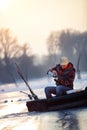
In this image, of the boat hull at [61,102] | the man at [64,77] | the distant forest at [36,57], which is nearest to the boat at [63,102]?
the boat hull at [61,102]

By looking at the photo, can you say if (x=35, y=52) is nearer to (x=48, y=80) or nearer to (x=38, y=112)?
(x=48, y=80)

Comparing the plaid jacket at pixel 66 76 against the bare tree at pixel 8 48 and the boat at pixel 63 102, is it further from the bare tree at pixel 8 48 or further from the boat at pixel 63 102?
the bare tree at pixel 8 48

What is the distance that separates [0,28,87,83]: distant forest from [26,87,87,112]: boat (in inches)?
125

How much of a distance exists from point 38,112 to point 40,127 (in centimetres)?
142

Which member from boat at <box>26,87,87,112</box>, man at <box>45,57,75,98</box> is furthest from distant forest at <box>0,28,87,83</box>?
boat at <box>26,87,87,112</box>

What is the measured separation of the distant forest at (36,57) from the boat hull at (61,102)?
3.20 metres

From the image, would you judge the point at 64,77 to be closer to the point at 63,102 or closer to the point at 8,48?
the point at 63,102

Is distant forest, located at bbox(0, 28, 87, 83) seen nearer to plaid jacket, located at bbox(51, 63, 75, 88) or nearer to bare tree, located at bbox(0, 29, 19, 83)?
bare tree, located at bbox(0, 29, 19, 83)

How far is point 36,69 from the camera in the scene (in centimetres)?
860

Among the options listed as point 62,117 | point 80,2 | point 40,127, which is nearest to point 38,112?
point 62,117

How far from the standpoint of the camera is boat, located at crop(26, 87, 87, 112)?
5.10 m

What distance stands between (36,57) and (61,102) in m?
3.43

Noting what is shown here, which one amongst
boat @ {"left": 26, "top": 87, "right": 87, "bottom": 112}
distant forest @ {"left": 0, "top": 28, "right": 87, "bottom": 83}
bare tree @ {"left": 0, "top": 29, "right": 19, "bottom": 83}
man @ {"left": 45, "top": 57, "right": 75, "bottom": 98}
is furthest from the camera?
bare tree @ {"left": 0, "top": 29, "right": 19, "bottom": 83}

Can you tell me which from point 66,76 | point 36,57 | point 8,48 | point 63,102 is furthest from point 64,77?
point 8,48
